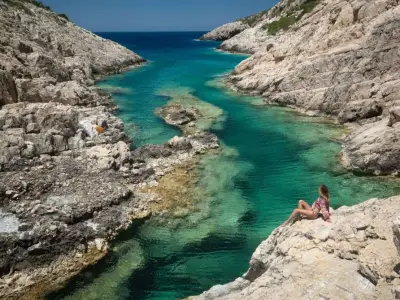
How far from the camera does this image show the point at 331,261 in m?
11.5

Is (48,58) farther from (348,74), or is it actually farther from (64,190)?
(348,74)

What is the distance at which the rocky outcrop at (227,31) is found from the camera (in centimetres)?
17025

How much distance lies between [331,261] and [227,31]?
181 m

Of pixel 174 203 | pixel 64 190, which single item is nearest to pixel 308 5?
pixel 174 203

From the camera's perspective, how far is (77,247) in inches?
739

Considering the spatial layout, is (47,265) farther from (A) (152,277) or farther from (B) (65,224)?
(A) (152,277)

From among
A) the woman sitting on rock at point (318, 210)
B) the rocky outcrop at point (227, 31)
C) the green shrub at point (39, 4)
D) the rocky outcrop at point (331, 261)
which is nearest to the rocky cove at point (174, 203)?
the rocky outcrop at point (331, 261)

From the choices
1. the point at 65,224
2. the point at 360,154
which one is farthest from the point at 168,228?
the point at 360,154

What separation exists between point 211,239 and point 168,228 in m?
2.70

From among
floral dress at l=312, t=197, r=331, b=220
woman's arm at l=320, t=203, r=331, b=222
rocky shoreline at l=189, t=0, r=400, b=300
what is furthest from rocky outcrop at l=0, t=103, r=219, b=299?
woman's arm at l=320, t=203, r=331, b=222

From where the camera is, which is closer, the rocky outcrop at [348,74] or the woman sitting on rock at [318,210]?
the woman sitting on rock at [318,210]

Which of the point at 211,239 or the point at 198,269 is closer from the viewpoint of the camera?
the point at 198,269

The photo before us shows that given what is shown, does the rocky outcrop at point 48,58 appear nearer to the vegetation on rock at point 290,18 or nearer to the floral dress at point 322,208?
the floral dress at point 322,208

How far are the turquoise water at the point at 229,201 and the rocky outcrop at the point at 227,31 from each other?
135 metres
